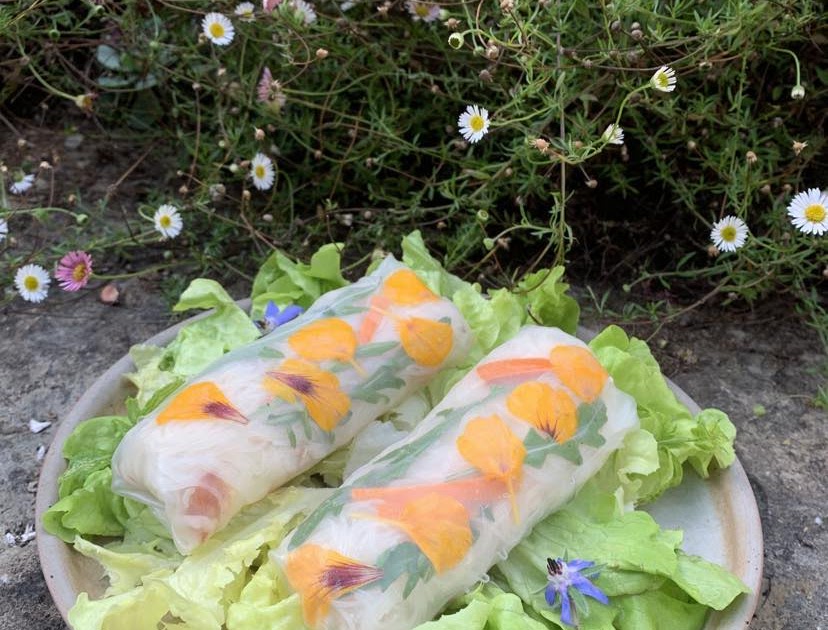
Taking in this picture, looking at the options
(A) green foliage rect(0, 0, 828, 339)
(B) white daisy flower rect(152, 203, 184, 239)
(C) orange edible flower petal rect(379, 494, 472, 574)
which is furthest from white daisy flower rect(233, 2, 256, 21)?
(C) orange edible flower petal rect(379, 494, 472, 574)

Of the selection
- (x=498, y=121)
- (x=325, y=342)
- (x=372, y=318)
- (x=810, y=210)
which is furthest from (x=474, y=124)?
(x=810, y=210)

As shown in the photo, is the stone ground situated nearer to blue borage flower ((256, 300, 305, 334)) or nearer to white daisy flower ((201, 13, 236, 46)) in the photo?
blue borage flower ((256, 300, 305, 334))

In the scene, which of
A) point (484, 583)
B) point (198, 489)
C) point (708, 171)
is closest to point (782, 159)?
point (708, 171)

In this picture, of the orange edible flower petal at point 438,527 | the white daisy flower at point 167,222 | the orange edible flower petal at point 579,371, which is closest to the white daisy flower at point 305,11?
the white daisy flower at point 167,222

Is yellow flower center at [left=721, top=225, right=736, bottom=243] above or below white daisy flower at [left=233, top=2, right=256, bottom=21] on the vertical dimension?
below

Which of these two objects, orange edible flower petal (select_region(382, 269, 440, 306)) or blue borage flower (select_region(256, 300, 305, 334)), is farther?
blue borage flower (select_region(256, 300, 305, 334))
